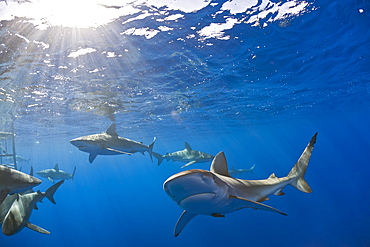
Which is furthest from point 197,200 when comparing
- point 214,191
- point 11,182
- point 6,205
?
point 6,205

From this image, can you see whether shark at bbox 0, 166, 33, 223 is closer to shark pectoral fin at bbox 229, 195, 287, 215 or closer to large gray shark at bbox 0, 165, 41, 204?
large gray shark at bbox 0, 165, 41, 204

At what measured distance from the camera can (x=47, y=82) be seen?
13906 millimetres

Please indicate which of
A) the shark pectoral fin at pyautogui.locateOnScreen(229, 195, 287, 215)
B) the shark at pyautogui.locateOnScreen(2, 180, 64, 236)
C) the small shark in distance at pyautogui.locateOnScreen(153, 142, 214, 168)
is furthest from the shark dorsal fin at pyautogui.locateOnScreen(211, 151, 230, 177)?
the small shark in distance at pyautogui.locateOnScreen(153, 142, 214, 168)

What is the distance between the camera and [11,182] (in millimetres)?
3918

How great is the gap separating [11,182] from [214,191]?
3.72m

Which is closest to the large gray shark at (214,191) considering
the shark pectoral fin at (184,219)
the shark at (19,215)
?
the shark pectoral fin at (184,219)

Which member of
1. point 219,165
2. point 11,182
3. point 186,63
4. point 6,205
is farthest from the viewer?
point 186,63

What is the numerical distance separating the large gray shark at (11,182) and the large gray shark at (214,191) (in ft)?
10.1

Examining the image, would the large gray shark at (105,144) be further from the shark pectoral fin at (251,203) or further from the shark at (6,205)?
the shark pectoral fin at (251,203)

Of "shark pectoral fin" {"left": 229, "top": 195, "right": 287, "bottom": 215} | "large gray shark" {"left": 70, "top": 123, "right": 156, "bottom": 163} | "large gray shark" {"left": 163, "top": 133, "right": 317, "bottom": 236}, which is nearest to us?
"large gray shark" {"left": 163, "top": 133, "right": 317, "bottom": 236}

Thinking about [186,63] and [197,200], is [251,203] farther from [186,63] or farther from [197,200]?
[186,63]

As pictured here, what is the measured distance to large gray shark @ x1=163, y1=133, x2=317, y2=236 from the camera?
2.60m

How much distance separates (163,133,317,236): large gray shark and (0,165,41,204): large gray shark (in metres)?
3.09

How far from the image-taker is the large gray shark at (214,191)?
8.53ft
